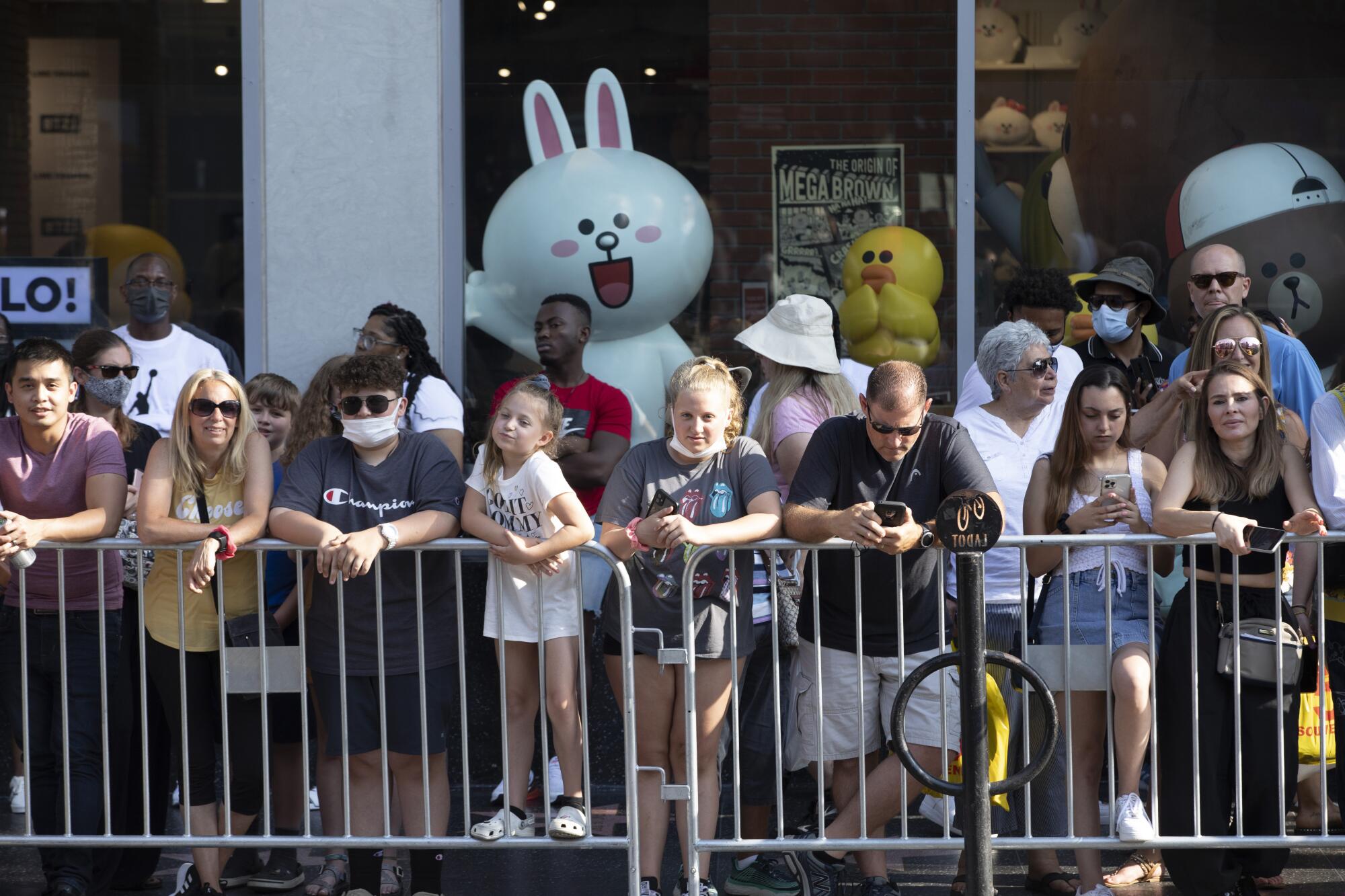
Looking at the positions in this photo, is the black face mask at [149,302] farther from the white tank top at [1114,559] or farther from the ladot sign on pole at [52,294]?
the white tank top at [1114,559]

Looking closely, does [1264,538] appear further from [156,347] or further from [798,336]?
[156,347]

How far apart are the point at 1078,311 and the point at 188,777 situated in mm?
→ 4295

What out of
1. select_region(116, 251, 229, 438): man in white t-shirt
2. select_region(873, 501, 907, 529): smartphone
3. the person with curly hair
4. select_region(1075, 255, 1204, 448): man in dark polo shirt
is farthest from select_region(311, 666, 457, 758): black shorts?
select_region(1075, 255, 1204, 448): man in dark polo shirt

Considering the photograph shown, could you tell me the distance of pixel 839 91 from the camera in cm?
752

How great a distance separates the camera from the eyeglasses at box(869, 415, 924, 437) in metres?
4.96

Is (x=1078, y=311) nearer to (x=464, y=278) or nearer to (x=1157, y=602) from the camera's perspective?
(x=1157, y=602)

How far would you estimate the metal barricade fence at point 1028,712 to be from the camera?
4.95 m

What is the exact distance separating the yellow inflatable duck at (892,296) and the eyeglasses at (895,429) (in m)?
2.28

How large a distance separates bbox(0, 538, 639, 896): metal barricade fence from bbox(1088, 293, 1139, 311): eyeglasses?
253 centimetres

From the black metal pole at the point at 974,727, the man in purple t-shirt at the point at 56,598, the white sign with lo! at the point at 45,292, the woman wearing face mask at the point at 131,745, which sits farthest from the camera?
the white sign with lo! at the point at 45,292

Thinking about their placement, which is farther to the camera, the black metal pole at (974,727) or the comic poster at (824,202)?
the comic poster at (824,202)

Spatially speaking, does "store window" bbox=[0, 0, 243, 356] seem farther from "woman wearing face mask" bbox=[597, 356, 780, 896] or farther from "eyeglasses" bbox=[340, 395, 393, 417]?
"woman wearing face mask" bbox=[597, 356, 780, 896]

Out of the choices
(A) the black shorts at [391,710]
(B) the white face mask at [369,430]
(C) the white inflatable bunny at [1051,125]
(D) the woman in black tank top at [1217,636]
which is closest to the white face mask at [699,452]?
(B) the white face mask at [369,430]

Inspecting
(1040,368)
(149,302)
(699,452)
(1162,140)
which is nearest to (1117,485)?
(1040,368)
